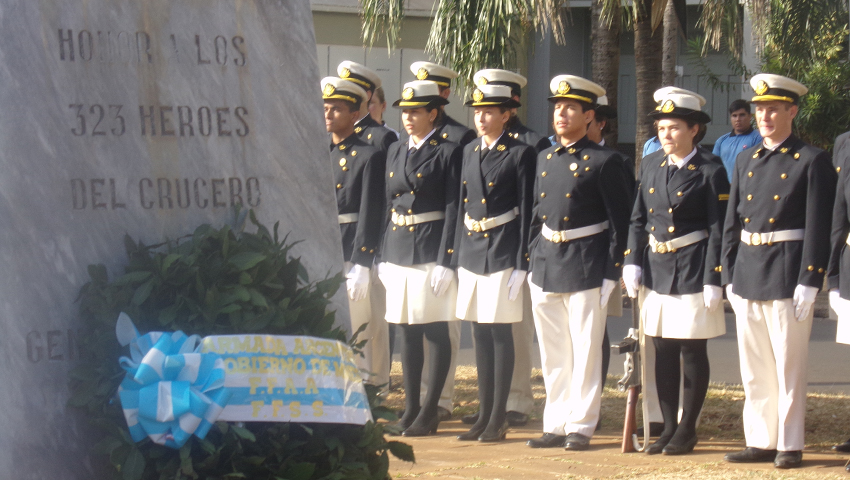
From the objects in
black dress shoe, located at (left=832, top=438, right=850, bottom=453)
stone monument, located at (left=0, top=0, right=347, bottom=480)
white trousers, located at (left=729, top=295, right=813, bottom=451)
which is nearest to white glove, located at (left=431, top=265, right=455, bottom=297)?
white trousers, located at (left=729, top=295, right=813, bottom=451)

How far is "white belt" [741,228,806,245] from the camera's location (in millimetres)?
5348

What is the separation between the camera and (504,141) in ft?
20.8

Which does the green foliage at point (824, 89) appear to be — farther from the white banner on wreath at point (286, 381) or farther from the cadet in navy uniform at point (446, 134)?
the white banner on wreath at point (286, 381)

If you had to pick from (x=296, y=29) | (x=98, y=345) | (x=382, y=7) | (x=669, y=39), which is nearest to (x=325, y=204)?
(x=296, y=29)

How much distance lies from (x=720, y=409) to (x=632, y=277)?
172cm

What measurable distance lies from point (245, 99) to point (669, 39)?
992 centimetres

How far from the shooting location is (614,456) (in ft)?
18.6

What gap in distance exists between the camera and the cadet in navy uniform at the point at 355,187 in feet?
21.9

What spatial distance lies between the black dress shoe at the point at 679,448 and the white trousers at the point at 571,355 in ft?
1.35

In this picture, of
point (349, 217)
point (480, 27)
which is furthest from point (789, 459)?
point (480, 27)

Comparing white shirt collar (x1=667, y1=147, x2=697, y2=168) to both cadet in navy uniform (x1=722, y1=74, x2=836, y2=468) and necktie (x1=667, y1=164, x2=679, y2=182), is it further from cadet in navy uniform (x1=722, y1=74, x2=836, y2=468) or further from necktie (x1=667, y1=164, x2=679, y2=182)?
cadet in navy uniform (x1=722, y1=74, x2=836, y2=468)

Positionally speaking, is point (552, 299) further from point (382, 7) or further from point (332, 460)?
point (382, 7)

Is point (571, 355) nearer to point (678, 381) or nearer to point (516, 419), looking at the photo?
point (678, 381)

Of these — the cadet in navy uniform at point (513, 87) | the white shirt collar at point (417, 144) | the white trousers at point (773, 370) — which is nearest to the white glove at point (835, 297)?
the white trousers at point (773, 370)
